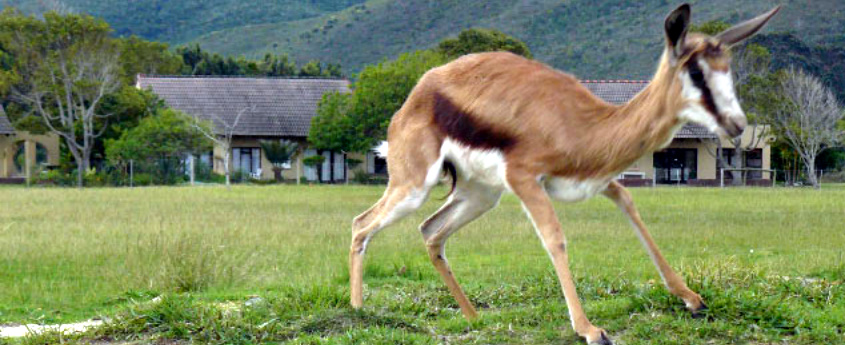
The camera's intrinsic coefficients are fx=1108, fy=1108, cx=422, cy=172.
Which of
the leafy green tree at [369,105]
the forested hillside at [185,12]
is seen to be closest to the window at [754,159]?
the leafy green tree at [369,105]

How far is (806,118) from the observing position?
5469 cm

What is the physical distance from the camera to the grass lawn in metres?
7.30

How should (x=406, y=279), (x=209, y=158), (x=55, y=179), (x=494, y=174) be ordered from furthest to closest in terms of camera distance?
(x=209, y=158) < (x=55, y=179) < (x=406, y=279) < (x=494, y=174)

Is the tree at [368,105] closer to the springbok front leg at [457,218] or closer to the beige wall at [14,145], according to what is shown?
the beige wall at [14,145]

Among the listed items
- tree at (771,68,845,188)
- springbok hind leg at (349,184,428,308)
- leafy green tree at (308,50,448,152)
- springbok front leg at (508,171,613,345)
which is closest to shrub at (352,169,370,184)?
leafy green tree at (308,50,448,152)

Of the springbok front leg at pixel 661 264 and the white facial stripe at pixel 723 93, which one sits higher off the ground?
the white facial stripe at pixel 723 93

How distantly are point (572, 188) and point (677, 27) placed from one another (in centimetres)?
134

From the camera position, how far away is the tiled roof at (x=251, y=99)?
59.8 m

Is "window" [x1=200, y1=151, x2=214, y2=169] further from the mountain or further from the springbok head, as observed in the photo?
the springbok head

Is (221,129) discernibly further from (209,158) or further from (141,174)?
(141,174)

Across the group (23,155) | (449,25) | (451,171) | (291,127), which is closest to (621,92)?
(291,127)

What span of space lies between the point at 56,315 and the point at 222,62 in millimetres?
76571

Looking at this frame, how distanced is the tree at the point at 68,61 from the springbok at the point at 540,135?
153 feet

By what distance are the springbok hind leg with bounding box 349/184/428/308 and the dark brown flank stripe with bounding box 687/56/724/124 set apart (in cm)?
205
